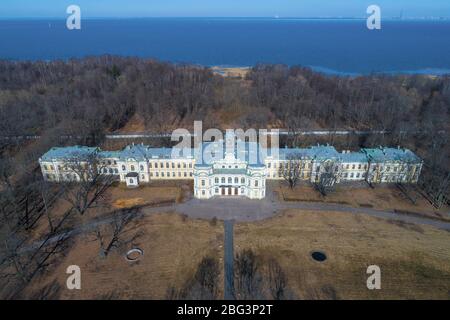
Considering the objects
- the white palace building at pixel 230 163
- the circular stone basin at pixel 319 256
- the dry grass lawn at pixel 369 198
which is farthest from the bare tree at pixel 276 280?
the dry grass lawn at pixel 369 198

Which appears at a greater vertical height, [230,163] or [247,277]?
[230,163]

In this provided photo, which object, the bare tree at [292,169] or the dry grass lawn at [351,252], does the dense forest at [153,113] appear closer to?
the dry grass lawn at [351,252]

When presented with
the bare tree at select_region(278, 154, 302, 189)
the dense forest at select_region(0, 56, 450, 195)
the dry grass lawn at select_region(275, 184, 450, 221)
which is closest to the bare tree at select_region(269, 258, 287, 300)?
the dry grass lawn at select_region(275, 184, 450, 221)

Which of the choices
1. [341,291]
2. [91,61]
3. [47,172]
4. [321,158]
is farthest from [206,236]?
[91,61]

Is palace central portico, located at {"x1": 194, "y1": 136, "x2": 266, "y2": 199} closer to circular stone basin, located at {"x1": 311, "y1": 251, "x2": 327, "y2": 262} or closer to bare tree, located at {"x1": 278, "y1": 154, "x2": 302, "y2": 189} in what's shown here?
bare tree, located at {"x1": 278, "y1": 154, "x2": 302, "y2": 189}

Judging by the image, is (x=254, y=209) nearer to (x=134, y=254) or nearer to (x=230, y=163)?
(x=230, y=163)

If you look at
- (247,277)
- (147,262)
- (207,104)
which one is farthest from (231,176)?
(207,104)
